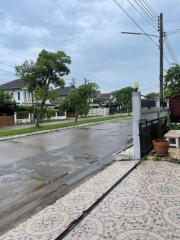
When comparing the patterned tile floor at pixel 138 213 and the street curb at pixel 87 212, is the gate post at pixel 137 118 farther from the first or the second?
the patterned tile floor at pixel 138 213

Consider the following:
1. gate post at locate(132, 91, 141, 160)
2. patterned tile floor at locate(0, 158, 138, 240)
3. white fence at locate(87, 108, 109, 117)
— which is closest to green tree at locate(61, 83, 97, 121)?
gate post at locate(132, 91, 141, 160)

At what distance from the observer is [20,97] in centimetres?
5838

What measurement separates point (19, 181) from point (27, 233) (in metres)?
3.57

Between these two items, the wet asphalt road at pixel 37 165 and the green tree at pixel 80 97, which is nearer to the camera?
the wet asphalt road at pixel 37 165

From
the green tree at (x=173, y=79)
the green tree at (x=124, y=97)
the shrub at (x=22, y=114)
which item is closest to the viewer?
the green tree at (x=173, y=79)

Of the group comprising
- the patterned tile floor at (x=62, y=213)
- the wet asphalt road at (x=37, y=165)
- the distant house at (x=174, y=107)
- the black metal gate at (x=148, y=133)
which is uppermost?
the distant house at (x=174, y=107)

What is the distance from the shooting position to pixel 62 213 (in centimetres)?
491

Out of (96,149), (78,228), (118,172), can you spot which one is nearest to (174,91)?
(96,149)

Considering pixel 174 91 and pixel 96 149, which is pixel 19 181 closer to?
pixel 96 149

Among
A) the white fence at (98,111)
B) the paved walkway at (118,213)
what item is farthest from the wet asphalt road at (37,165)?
the white fence at (98,111)

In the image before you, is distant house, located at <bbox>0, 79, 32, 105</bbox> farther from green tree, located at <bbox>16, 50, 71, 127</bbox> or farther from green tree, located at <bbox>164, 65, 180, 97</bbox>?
green tree, located at <bbox>164, 65, 180, 97</bbox>

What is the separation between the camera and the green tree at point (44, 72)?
25.6 metres

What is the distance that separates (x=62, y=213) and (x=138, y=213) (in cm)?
123

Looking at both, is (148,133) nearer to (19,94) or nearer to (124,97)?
(19,94)
